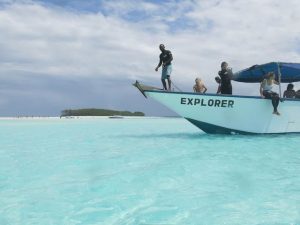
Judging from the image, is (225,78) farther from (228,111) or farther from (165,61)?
(165,61)

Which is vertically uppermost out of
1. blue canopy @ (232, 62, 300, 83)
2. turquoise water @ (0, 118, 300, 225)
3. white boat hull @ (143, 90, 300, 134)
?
blue canopy @ (232, 62, 300, 83)

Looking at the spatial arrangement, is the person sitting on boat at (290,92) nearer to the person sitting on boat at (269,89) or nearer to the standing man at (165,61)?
the person sitting on boat at (269,89)

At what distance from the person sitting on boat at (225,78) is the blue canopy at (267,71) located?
1.49 metres

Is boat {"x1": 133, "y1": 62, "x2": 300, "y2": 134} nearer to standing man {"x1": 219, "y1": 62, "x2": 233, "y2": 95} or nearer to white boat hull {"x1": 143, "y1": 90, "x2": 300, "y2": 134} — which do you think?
white boat hull {"x1": 143, "y1": 90, "x2": 300, "y2": 134}

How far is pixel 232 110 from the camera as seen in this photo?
1216cm

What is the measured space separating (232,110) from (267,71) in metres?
2.52

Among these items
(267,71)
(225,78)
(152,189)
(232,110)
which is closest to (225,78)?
(225,78)

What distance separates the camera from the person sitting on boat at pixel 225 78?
1246 cm

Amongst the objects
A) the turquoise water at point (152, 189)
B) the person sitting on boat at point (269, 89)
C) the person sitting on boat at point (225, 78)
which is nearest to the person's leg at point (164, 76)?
the person sitting on boat at point (225, 78)

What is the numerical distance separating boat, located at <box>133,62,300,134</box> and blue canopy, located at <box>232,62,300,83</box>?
0.04 m

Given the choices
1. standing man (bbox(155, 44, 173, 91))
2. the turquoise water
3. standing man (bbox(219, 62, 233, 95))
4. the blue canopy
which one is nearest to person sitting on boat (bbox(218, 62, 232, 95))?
standing man (bbox(219, 62, 233, 95))

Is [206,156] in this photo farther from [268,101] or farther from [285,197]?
[268,101]

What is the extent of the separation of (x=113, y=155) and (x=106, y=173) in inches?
85.0

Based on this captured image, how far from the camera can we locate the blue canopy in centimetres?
1310
